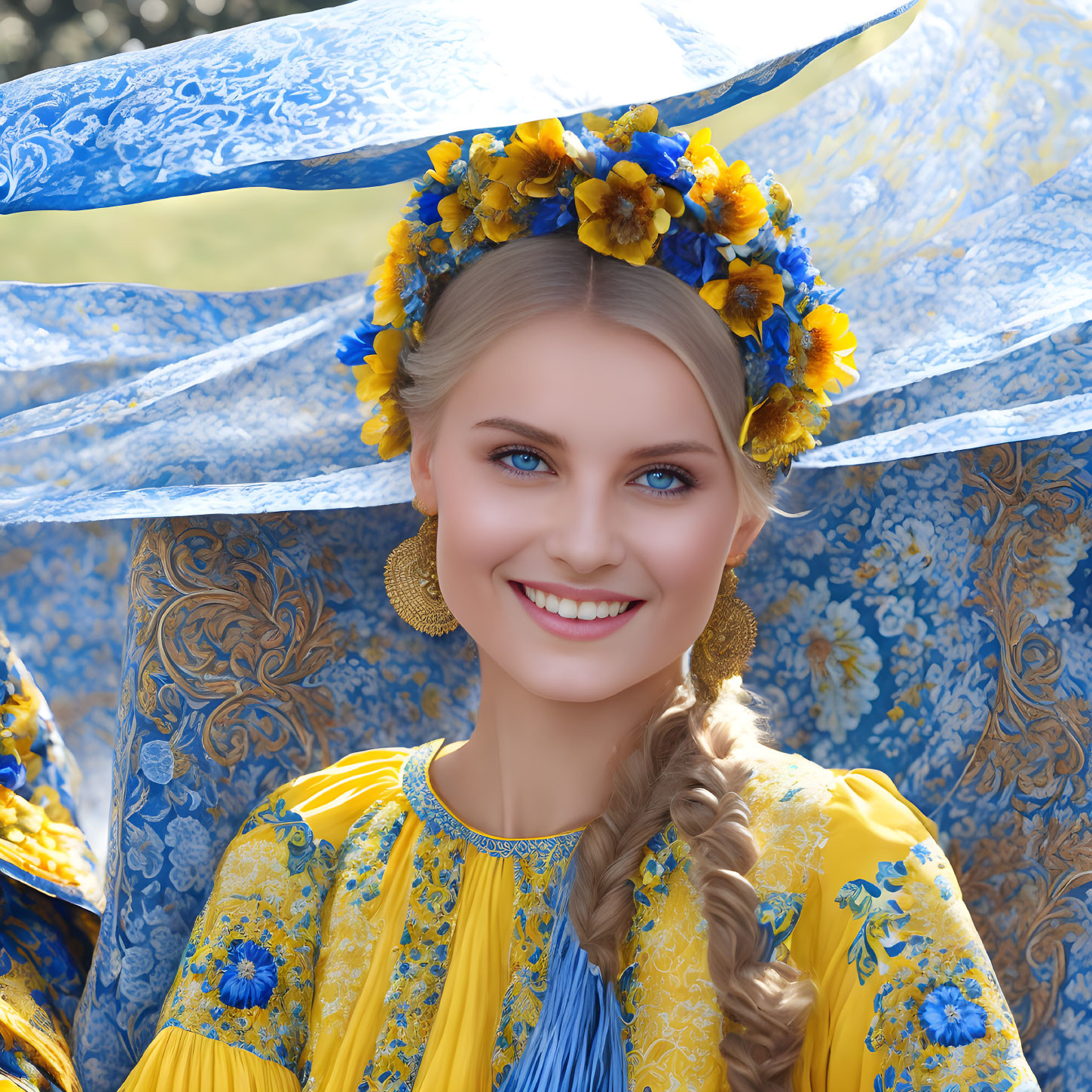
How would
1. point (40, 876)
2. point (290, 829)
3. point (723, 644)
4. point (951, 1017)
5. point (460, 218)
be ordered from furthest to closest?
point (40, 876)
point (290, 829)
point (723, 644)
point (460, 218)
point (951, 1017)

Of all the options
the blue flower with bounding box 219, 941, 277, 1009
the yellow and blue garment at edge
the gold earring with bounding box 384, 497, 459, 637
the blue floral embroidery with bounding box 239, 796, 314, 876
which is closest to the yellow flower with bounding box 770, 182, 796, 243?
the gold earring with bounding box 384, 497, 459, 637

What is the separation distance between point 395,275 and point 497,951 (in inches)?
32.8

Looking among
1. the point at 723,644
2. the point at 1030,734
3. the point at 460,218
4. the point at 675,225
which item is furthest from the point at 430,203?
the point at 1030,734

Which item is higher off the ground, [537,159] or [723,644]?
[537,159]

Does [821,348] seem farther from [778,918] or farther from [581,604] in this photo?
[778,918]

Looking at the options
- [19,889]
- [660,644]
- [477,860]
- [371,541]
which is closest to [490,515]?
[660,644]

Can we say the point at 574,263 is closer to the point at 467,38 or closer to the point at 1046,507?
the point at 467,38

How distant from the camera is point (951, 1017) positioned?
3.94 ft

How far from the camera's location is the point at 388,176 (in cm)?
148

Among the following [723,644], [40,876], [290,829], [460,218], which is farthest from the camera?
[40,876]

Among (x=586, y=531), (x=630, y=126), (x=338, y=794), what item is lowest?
(x=338, y=794)

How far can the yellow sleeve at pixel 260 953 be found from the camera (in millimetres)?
1478

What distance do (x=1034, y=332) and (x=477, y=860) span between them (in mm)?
919

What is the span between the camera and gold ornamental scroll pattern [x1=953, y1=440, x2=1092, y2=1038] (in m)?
1.54
